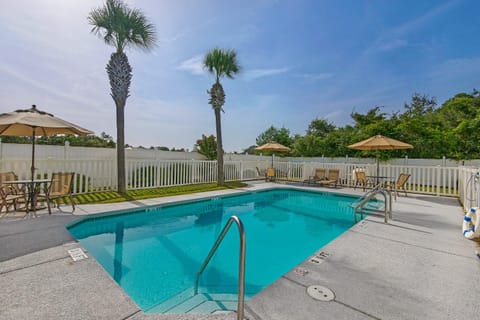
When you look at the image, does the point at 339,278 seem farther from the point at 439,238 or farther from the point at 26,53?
the point at 26,53

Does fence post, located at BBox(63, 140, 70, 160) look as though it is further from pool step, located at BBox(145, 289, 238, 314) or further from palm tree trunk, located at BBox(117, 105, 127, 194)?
pool step, located at BBox(145, 289, 238, 314)

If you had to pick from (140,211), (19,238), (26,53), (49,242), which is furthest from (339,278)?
(26,53)

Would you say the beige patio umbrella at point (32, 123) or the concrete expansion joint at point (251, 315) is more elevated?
the beige patio umbrella at point (32, 123)

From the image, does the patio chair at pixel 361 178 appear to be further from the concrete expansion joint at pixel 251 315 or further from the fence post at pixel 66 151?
the fence post at pixel 66 151

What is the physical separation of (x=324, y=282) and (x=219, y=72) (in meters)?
10.2

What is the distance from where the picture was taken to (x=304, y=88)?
45.6 feet

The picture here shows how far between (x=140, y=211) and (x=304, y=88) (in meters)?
12.0

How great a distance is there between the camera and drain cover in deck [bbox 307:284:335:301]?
81.7 inches

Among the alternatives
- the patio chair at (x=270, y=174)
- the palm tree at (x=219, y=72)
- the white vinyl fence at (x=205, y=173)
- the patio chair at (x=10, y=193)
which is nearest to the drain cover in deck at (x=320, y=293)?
the white vinyl fence at (x=205, y=173)

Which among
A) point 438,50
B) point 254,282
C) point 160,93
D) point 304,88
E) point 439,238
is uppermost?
point 438,50

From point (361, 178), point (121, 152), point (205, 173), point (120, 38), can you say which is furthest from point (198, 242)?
point (361, 178)

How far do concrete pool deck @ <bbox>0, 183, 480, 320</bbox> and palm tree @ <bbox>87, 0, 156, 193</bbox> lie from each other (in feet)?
14.6

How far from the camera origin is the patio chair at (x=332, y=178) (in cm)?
1062

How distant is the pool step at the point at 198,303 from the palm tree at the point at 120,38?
21.1ft
